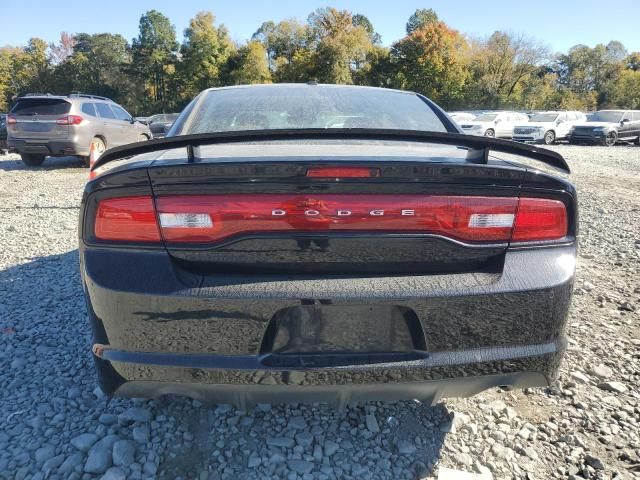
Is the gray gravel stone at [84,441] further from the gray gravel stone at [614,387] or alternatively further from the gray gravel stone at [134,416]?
the gray gravel stone at [614,387]

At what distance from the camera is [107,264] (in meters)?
1.49

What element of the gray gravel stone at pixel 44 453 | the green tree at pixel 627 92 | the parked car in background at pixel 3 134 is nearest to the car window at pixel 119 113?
the parked car in background at pixel 3 134

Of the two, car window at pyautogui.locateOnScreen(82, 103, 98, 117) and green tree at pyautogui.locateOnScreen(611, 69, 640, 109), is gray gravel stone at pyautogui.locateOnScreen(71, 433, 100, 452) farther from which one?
green tree at pyautogui.locateOnScreen(611, 69, 640, 109)

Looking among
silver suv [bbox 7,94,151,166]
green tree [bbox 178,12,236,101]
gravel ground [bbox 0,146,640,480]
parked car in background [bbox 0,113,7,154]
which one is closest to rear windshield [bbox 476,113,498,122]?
silver suv [bbox 7,94,151,166]

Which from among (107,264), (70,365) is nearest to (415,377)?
(107,264)

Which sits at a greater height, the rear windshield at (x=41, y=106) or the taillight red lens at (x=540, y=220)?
the rear windshield at (x=41, y=106)

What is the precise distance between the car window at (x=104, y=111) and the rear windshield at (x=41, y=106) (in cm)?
99

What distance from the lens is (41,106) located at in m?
10.3

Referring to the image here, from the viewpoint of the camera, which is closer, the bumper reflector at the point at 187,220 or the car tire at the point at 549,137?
the bumper reflector at the point at 187,220

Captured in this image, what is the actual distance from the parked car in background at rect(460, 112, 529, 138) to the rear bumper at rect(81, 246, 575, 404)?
19.5 m

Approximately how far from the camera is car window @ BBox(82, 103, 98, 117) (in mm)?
10641

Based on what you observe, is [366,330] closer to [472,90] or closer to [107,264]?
[107,264]

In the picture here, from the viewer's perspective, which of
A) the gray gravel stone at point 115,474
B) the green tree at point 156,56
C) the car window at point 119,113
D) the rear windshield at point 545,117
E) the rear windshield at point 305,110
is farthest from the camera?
the green tree at point 156,56

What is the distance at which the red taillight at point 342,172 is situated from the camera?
1438 millimetres
